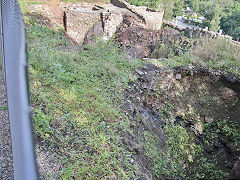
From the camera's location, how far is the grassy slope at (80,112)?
→ 7.33ft

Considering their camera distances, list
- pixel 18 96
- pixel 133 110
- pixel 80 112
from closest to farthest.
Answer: pixel 18 96, pixel 80 112, pixel 133 110

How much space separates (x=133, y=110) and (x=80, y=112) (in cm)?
111

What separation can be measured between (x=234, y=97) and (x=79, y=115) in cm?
436

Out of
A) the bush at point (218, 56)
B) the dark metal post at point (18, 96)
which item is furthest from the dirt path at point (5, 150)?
the bush at point (218, 56)

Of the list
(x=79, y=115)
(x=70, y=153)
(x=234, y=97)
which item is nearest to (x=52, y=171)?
(x=70, y=153)

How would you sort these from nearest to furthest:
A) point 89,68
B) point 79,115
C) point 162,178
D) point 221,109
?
1. point 79,115
2. point 162,178
3. point 89,68
4. point 221,109

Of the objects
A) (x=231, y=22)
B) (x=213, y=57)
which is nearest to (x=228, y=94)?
(x=213, y=57)

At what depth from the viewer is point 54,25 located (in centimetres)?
718

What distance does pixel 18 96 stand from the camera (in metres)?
0.98

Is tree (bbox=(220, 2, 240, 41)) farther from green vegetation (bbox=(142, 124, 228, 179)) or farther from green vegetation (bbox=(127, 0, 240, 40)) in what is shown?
green vegetation (bbox=(142, 124, 228, 179))

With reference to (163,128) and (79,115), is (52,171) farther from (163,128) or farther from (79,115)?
(163,128)

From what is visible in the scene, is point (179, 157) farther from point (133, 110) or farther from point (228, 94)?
point (228, 94)

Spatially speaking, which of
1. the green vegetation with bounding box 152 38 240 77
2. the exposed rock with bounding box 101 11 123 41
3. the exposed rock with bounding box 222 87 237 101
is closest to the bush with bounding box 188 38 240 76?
the green vegetation with bounding box 152 38 240 77

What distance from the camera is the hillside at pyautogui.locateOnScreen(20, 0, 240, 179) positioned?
2344 mm
